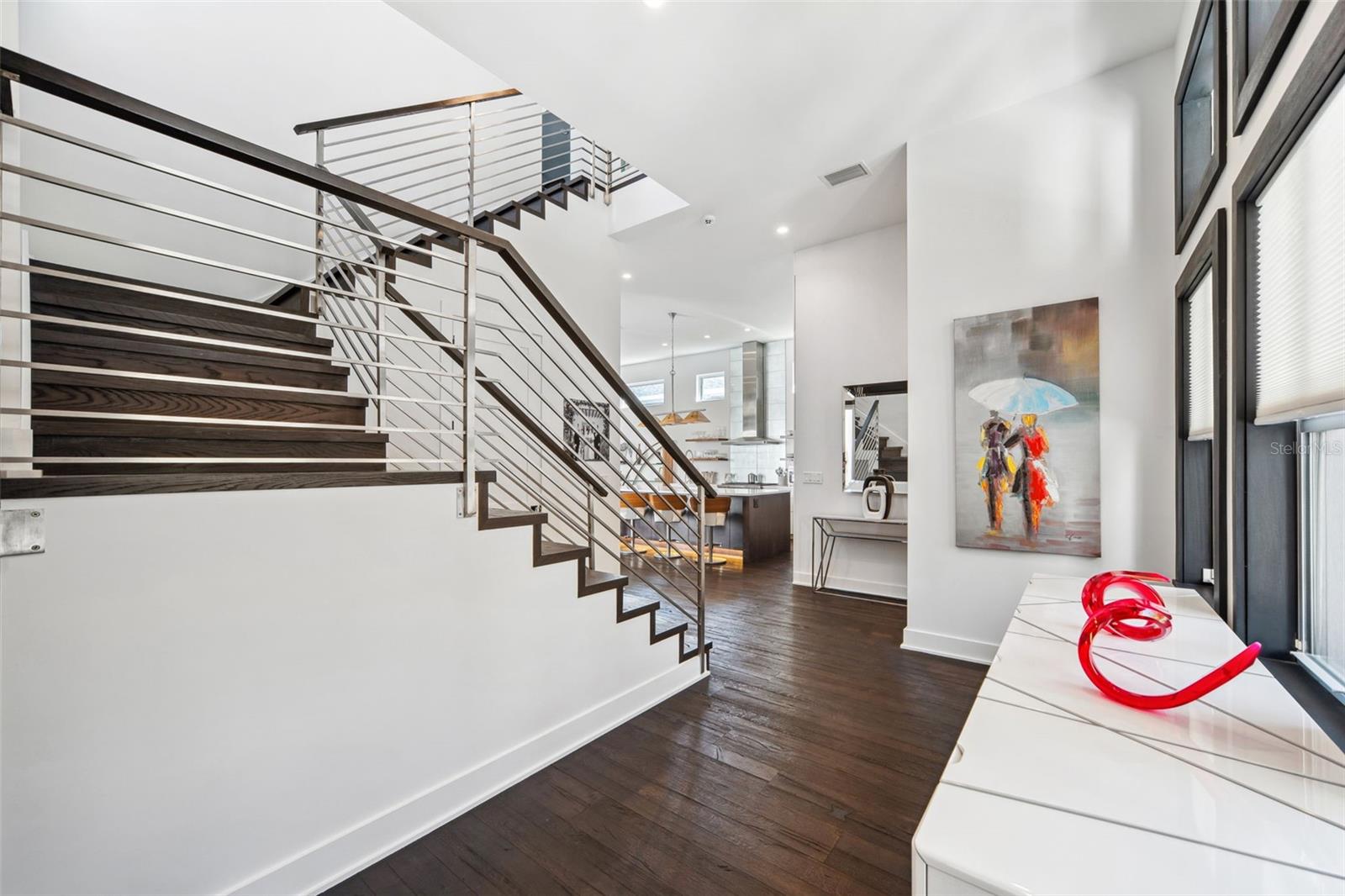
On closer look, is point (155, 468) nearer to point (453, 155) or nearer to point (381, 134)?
point (381, 134)

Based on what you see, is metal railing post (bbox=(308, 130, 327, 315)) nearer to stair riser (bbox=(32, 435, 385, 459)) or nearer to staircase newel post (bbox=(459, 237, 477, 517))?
stair riser (bbox=(32, 435, 385, 459))

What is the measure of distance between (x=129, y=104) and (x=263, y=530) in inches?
41.6

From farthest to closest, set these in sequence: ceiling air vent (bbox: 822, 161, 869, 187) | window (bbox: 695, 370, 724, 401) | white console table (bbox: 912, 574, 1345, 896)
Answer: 1. window (bbox: 695, 370, 724, 401)
2. ceiling air vent (bbox: 822, 161, 869, 187)
3. white console table (bbox: 912, 574, 1345, 896)

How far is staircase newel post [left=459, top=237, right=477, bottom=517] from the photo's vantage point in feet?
6.61

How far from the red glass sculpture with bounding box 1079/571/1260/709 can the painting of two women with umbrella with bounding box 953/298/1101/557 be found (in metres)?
1.21

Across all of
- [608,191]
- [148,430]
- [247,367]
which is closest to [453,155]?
[608,191]

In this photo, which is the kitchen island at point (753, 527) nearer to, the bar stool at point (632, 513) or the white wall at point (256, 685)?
the bar stool at point (632, 513)

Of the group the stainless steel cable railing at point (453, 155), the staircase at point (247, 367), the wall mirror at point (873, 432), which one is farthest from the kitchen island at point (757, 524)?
the stainless steel cable railing at point (453, 155)

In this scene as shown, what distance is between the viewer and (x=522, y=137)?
17.0 feet

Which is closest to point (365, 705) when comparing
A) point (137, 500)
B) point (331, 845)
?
point (331, 845)

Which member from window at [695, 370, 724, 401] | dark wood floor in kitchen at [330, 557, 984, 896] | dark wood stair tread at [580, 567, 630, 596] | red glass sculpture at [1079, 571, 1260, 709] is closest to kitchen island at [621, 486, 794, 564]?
window at [695, 370, 724, 401]

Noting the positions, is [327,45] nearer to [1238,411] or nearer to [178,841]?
[178,841]

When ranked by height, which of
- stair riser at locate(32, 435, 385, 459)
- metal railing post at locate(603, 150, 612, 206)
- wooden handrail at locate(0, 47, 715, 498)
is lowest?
stair riser at locate(32, 435, 385, 459)

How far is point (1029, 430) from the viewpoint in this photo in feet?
10.8
